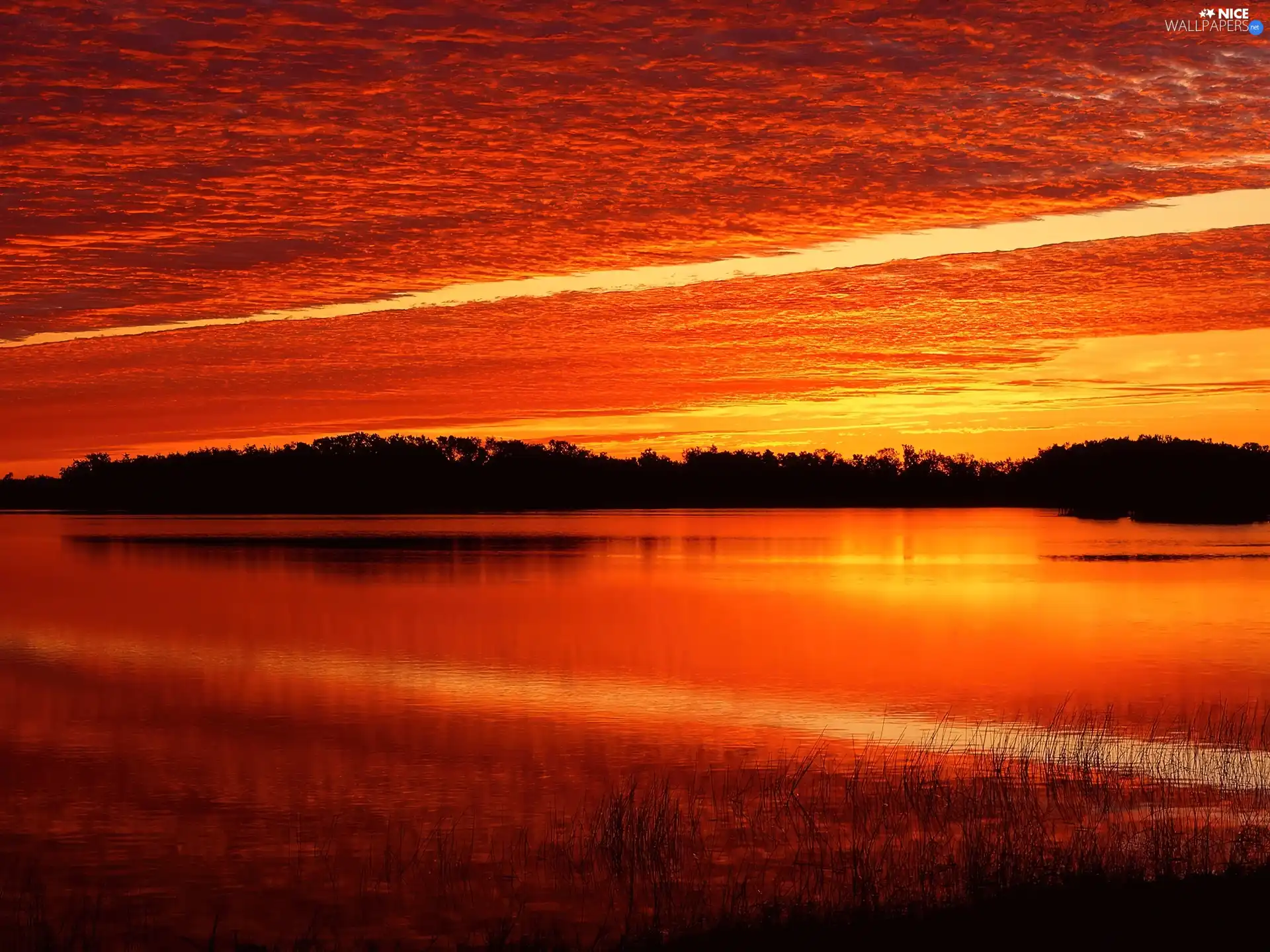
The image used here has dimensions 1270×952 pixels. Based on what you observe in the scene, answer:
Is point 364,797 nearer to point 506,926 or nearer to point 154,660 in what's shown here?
point 506,926

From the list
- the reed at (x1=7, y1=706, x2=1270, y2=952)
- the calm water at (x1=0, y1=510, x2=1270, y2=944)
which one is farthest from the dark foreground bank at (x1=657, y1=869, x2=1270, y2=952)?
the calm water at (x1=0, y1=510, x2=1270, y2=944)

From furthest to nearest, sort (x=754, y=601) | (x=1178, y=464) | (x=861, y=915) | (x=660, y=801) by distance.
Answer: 1. (x=1178, y=464)
2. (x=754, y=601)
3. (x=660, y=801)
4. (x=861, y=915)

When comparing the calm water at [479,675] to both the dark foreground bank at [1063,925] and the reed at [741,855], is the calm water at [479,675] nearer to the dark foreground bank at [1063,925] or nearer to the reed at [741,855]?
the reed at [741,855]

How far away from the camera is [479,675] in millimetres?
28844

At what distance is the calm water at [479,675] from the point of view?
52.9 feet

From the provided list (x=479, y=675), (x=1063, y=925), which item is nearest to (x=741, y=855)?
(x=1063, y=925)

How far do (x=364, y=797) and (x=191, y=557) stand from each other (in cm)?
6515

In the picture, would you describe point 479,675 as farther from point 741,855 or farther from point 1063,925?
point 1063,925

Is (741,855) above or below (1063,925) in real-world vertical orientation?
below

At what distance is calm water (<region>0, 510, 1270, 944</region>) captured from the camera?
634 inches

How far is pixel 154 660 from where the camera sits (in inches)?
1259

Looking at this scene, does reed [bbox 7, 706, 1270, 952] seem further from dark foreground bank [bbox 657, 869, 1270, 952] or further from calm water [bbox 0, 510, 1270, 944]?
calm water [bbox 0, 510, 1270, 944]

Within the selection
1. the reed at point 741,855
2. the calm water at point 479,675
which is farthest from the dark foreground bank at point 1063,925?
the calm water at point 479,675

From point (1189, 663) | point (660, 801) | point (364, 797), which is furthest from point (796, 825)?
point (1189, 663)
